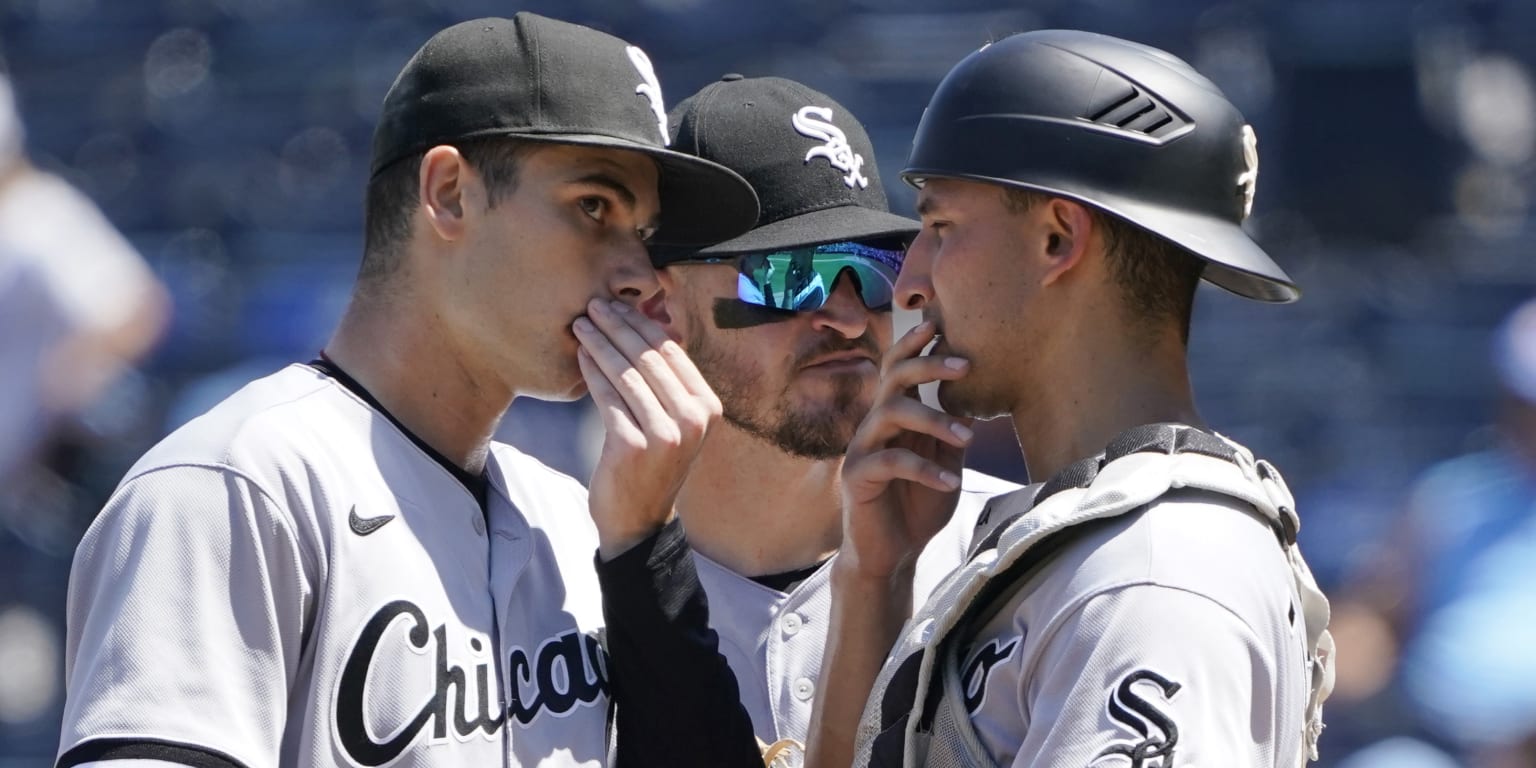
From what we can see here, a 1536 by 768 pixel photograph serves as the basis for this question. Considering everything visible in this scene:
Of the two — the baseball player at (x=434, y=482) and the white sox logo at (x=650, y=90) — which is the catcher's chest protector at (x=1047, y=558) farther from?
the white sox logo at (x=650, y=90)

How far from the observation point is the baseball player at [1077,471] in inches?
79.0

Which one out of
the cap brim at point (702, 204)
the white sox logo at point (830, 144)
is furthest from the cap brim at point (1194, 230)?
the white sox logo at point (830, 144)

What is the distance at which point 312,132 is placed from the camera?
8.38 m

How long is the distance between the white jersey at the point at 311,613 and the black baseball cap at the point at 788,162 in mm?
950

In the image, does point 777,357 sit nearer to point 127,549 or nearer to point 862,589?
point 862,589

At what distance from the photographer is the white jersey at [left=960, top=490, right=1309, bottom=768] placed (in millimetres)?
1962

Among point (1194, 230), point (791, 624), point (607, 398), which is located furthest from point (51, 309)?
point (1194, 230)

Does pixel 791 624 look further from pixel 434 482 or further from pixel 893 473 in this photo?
pixel 434 482

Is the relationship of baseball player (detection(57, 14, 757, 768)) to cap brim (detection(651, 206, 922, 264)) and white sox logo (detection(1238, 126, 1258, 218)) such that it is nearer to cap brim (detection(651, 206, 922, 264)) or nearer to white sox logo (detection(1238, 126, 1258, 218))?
cap brim (detection(651, 206, 922, 264))

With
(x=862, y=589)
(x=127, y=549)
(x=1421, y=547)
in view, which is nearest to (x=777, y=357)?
(x=862, y=589)

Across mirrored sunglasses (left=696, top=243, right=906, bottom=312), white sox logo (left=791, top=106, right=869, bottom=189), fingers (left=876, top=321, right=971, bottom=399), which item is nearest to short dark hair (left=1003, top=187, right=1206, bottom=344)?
fingers (left=876, top=321, right=971, bottom=399)

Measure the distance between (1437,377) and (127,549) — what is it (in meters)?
6.24

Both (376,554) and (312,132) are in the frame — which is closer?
(376,554)

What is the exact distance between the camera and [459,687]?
2350 millimetres
